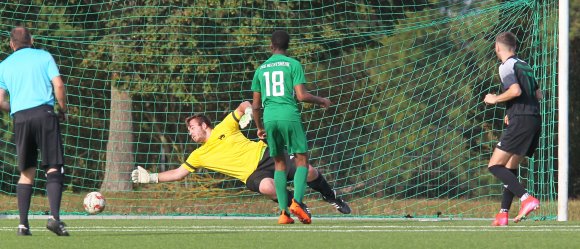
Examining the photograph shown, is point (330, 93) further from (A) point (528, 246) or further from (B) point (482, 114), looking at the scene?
(A) point (528, 246)

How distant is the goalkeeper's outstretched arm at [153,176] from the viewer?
37.6ft

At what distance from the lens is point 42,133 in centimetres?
861

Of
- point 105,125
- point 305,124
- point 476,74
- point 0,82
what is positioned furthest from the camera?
point 105,125

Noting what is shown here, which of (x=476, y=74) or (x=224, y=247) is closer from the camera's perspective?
(x=224, y=247)

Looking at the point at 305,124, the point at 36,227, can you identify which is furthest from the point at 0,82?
the point at 305,124

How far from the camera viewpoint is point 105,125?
23453 millimetres

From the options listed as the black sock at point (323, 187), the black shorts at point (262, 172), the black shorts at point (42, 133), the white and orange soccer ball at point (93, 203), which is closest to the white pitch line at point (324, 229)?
the black shorts at point (42, 133)

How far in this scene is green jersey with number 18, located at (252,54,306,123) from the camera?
10.2 meters

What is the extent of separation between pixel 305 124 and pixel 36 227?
1031cm

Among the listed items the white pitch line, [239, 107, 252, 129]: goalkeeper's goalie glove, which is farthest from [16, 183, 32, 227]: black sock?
[239, 107, 252, 129]: goalkeeper's goalie glove

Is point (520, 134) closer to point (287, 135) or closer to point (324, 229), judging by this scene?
point (287, 135)

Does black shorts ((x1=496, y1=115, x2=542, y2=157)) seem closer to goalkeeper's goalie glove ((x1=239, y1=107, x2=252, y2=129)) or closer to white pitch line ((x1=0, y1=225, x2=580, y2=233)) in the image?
white pitch line ((x1=0, y1=225, x2=580, y2=233))

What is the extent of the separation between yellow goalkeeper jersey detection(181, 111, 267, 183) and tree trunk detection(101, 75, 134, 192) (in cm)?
775

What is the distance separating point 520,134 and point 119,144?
1249 centimetres
